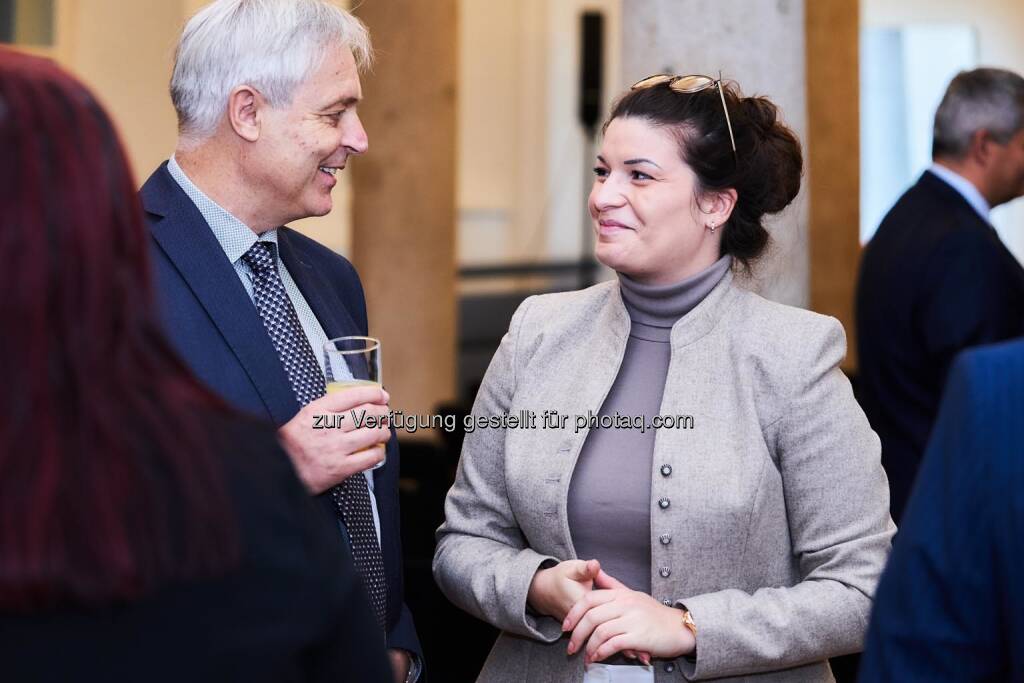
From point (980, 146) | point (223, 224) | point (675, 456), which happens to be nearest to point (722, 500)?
point (675, 456)

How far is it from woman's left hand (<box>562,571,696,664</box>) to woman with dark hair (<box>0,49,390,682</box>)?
1089 millimetres

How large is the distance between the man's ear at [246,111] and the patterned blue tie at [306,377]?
0.21 meters

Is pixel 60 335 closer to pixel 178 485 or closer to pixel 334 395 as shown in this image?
pixel 178 485

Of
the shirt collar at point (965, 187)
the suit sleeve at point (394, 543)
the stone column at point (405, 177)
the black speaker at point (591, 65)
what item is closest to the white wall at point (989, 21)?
the black speaker at point (591, 65)

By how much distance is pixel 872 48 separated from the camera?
1162 cm

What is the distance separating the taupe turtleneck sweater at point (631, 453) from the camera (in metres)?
2.40

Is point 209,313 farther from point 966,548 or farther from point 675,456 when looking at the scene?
point 966,548

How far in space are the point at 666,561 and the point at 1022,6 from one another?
10.4 m

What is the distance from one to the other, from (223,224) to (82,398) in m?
1.36

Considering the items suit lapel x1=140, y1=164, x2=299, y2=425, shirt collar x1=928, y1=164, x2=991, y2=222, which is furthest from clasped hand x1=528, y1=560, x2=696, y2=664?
shirt collar x1=928, y1=164, x2=991, y2=222

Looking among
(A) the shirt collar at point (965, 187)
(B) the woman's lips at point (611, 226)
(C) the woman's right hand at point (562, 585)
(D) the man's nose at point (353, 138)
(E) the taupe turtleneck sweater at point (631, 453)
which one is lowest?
(C) the woman's right hand at point (562, 585)

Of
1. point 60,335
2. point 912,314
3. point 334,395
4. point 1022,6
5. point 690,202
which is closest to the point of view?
point 60,335

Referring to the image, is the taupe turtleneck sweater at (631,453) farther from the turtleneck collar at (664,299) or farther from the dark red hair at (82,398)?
the dark red hair at (82,398)

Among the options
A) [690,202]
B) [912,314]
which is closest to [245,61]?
[690,202]
